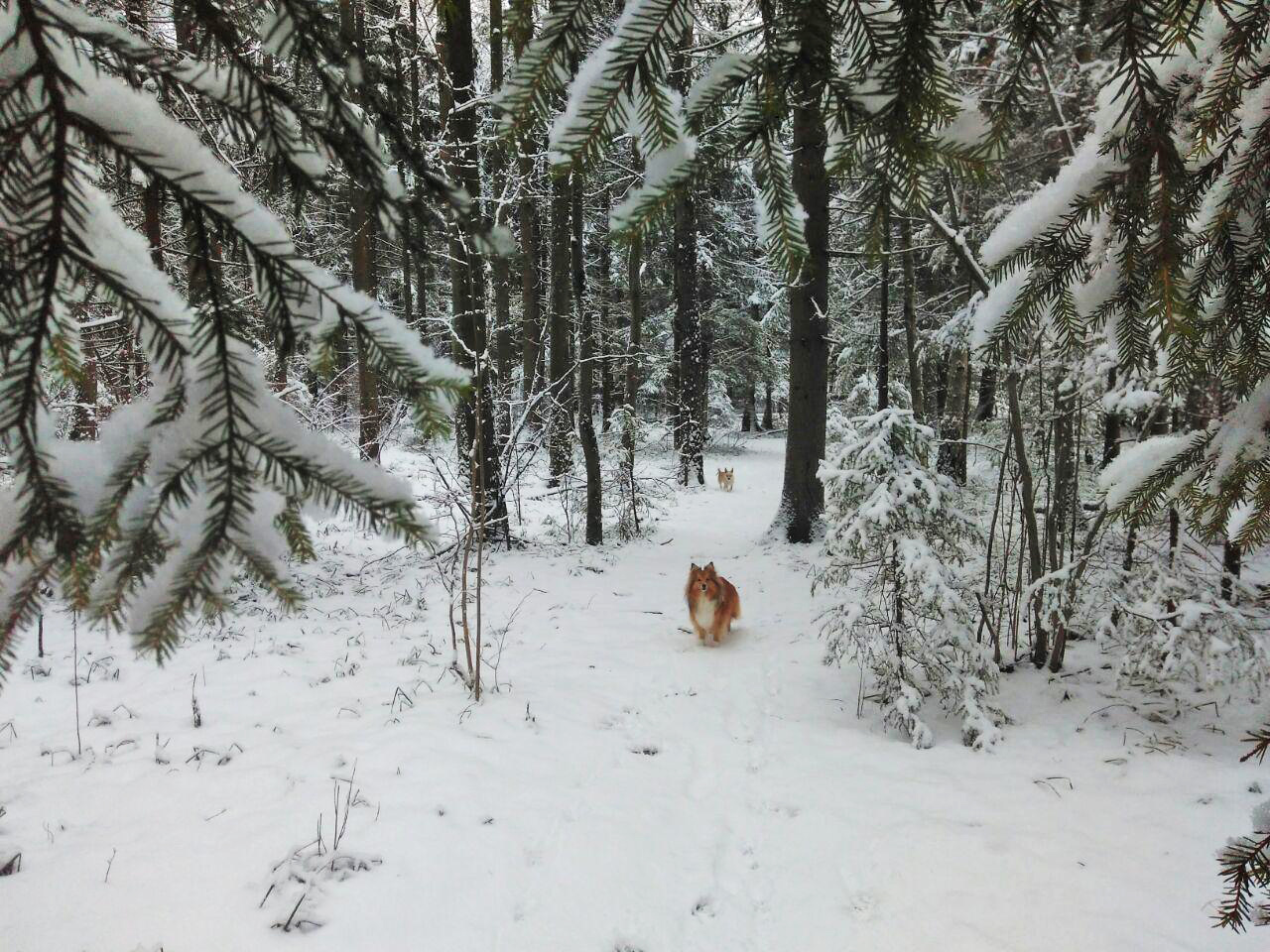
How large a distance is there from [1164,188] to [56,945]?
416 centimetres

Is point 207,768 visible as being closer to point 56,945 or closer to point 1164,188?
point 56,945

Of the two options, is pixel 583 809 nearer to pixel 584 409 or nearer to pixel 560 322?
pixel 584 409

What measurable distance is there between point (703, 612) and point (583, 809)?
2.65m

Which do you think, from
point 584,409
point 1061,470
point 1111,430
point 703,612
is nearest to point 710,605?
point 703,612

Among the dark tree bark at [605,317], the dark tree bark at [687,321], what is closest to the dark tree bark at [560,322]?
the dark tree bark at [687,321]

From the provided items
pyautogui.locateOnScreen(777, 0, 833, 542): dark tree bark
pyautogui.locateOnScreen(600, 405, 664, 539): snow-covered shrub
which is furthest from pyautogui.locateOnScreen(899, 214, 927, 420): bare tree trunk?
pyautogui.locateOnScreen(600, 405, 664, 539): snow-covered shrub

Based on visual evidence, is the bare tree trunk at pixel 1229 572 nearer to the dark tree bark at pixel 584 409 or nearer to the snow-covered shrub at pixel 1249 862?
the snow-covered shrub at pixel 1249 862

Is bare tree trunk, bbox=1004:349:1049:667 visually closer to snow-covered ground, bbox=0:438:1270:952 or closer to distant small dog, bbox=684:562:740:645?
snow-covered ground, bbox=0:438:1270:952

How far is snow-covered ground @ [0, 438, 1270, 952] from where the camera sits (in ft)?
8.63

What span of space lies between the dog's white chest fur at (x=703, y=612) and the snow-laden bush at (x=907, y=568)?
4.74 feet

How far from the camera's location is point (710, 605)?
231 inches

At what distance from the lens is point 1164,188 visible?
4.42 ft

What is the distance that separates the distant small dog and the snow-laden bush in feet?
4.61

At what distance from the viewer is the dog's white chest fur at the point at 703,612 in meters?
5.87
